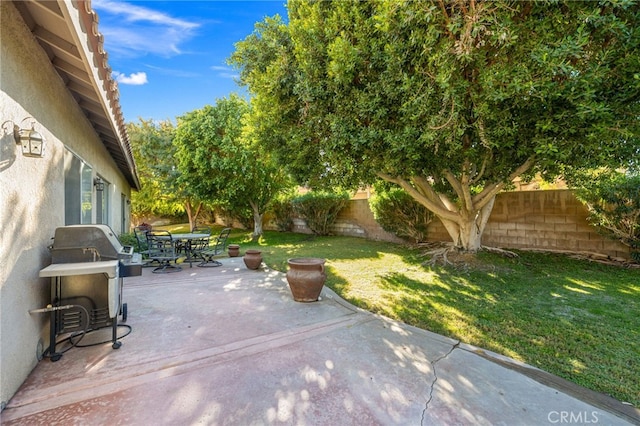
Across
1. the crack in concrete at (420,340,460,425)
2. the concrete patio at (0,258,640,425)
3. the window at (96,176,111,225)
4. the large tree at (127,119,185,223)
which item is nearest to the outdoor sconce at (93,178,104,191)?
the window at (96,176,111,225)

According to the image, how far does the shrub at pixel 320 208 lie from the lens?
14891 mm

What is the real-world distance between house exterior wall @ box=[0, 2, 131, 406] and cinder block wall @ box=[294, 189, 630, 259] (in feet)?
34.9

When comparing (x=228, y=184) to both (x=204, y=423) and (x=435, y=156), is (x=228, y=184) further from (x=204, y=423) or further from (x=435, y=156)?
(x=204, y=423)

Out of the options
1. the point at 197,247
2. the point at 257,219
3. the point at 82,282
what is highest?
the point at 257,219

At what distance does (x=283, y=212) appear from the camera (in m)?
18.2

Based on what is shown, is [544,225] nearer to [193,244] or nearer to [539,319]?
[539,319]

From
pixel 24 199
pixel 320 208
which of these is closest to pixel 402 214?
pixel 320 208

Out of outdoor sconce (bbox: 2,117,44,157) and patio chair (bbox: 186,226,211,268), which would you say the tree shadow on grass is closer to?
outdoor sconce (bbox: 2,117,44,157)

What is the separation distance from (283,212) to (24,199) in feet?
50.6

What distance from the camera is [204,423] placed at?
7.50ft

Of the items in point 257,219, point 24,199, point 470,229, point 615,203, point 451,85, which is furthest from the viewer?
point 257,219

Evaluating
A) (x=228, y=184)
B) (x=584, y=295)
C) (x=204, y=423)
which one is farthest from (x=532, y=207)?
(x=228, y=184)

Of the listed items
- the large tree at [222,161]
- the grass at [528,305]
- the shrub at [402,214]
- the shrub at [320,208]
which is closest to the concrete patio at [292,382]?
the grass at [528,305]

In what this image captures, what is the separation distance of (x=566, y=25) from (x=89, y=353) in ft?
25.2
